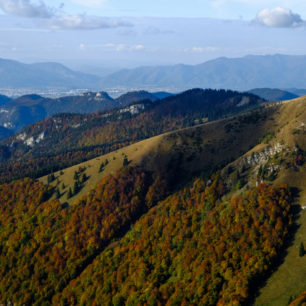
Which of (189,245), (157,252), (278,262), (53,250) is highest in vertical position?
(278,262)

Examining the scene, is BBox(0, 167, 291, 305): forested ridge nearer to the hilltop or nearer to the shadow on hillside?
the hilltop

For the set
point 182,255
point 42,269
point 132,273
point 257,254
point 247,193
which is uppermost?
point 247,193

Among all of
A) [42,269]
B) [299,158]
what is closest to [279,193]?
[299,158]

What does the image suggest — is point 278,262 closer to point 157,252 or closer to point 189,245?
point 189,245

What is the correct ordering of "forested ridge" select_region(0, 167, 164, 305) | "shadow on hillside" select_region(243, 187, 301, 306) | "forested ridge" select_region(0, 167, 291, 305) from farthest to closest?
"forested ridge" select_region(0, 167, 164, 305) → "forested ridge" select_region(0, 167, 291, 305) → "shadow on hillside" select_region(243, 187, 301, 306)

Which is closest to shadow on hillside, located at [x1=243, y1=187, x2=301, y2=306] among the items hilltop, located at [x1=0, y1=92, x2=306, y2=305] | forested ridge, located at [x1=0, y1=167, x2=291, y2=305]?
hilltop, located at [x1=0, y1=92, x2=306, y2=305]

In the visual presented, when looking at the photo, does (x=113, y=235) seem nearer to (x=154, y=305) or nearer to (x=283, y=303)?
(x=154, y=305)

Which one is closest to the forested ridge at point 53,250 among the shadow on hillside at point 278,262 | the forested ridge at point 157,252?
the forested ridge at point 157,252

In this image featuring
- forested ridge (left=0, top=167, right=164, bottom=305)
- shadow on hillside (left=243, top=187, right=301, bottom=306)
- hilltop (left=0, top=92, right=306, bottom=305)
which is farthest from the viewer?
forested ridge (left=0, top=167, right=164, bottom=305)

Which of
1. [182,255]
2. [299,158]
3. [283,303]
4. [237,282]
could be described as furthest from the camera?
[299,158]

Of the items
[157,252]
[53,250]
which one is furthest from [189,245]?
[53,250]

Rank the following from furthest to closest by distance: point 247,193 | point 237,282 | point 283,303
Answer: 1. point 247,193
2. point 237,282
3. point 283,303
